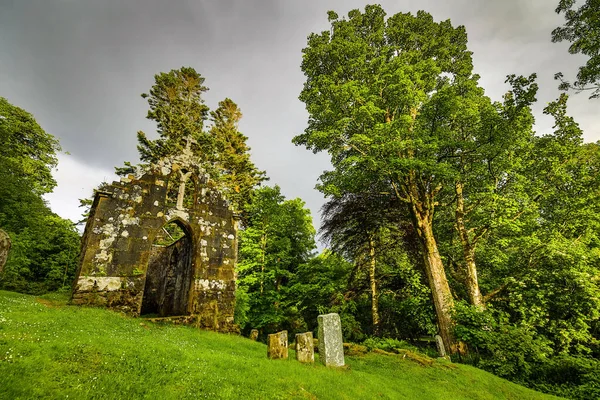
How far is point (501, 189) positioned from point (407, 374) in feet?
35.6

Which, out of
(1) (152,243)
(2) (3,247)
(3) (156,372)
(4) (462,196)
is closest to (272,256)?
(1) (152,243)

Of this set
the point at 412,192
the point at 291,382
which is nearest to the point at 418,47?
the point at 412,192

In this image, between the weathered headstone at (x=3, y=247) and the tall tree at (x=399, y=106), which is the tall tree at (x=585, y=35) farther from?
the weathered headstone at (x=3, y=247)

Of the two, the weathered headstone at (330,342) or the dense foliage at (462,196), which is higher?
the dense foliage at (462,196)

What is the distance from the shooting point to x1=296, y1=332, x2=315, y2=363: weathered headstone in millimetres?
7438

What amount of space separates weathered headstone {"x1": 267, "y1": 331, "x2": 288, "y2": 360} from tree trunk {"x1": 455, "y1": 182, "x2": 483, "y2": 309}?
9733 mm

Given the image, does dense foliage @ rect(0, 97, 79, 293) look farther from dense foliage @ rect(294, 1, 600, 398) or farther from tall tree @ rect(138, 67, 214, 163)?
dense foliage @ rect(294, 1, 600, 398)

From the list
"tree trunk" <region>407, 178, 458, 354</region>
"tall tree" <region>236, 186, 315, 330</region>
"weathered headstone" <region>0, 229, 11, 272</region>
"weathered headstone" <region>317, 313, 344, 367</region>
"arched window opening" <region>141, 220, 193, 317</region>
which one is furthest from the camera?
"tall tree" <region>236, 186, 315, 330</region>

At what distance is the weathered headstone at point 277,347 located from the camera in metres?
7.36

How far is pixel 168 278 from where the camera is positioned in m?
16.3

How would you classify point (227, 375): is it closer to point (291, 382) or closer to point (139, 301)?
point (291, 382)

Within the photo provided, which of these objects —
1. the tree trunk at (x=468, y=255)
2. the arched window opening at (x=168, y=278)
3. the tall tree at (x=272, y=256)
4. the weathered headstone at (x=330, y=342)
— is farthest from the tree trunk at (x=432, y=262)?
the arched window opening at (x=168, y=278)

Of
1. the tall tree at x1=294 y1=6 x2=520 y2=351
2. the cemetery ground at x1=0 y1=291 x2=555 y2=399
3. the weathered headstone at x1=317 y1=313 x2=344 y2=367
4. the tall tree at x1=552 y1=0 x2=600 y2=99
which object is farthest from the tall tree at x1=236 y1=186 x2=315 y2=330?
the tall tree at x1=552 y1=0 x2=600 y2=99

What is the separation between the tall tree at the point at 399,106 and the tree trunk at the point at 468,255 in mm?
1157
